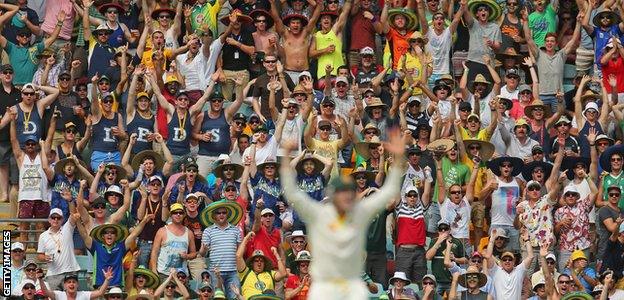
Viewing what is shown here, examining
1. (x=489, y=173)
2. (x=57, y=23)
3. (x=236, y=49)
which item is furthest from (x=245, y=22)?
(x=489, y=173)

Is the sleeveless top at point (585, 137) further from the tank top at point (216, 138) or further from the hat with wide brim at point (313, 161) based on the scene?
the tank top at point (216, 138)

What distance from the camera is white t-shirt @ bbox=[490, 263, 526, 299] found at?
3103cm

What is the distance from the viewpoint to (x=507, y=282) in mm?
31094

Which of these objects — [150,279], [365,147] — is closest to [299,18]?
A: [365,147]

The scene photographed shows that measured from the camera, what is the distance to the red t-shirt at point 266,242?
31219 millimetres

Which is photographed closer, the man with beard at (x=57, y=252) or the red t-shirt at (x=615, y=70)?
the man with beard at (x=57, y=252)

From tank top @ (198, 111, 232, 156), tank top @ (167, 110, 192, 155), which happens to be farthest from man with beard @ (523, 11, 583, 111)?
tank top @ (167, 110, 192, 155)

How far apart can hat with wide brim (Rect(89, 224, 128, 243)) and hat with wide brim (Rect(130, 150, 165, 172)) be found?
199 cm

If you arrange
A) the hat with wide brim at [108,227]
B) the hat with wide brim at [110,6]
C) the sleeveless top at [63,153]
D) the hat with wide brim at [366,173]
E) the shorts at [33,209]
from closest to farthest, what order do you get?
the hat with wide brim at [108,227] → the hat with wide brim at [366,173] → the shorts at [33,209] → the sleeveless top at [63,153] → the hat with wide brim at [110,6]

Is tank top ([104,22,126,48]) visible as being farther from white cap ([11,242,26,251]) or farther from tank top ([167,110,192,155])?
white cap ([11,242,26,251])

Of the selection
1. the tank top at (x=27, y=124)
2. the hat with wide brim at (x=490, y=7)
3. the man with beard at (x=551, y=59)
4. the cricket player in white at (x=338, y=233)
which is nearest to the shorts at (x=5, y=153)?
the tank top at (x=27, y=124)

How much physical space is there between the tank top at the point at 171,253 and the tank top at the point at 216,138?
2839 mm

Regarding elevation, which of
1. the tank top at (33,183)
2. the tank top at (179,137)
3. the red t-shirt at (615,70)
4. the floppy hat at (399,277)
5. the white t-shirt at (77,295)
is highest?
the red t-shirt at (615,70)

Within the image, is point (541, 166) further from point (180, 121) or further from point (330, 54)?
point (180, 121)
